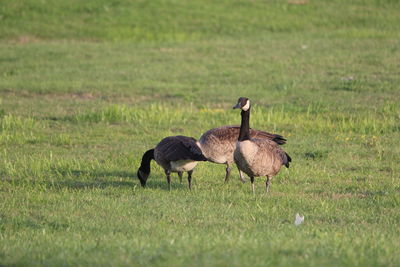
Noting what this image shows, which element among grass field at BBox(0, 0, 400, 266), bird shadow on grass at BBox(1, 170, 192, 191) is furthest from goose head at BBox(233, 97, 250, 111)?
bird shadow on grass at BBox(1, 170, 192, 191)

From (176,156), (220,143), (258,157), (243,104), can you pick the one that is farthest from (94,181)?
(258,157)

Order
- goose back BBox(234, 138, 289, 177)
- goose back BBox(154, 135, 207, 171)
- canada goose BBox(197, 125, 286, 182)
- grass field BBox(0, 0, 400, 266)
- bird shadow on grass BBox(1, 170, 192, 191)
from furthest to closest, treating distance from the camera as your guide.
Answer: canada goose BBox(197, 125, 286, 182) → bird shadow on grass BBox(1, 170, 192, 191) → goose back BBox(154, 135, 207, 171) → goose back BBox(234, 138, 289, 177) → grass field BBox(0, 0, 400, 266)

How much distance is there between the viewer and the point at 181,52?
91.8 ft

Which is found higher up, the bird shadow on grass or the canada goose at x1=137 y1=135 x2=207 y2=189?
the canada goose at x1=137 y1=135 x2=207 y2=189

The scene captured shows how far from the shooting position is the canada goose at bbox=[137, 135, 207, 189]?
1058 centimetres

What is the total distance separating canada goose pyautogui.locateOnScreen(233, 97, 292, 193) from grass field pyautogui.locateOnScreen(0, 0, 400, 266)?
1.42 ft

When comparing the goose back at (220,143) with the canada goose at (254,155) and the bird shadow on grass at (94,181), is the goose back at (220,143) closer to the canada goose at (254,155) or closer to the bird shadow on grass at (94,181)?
the bird shadow on grass at (94,181)

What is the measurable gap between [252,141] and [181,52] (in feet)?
58.5

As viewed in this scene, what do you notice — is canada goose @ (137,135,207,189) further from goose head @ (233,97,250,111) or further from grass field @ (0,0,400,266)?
goose head @ (233,97,250,111)

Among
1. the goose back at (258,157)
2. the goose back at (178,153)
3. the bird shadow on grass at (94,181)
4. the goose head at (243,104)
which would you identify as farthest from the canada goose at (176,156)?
the goose head at (243,104)

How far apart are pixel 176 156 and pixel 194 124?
20.2ft

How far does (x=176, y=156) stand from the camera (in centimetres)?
1072

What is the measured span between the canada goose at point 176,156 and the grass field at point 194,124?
0.35m

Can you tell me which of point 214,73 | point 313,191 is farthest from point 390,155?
point 214,73
